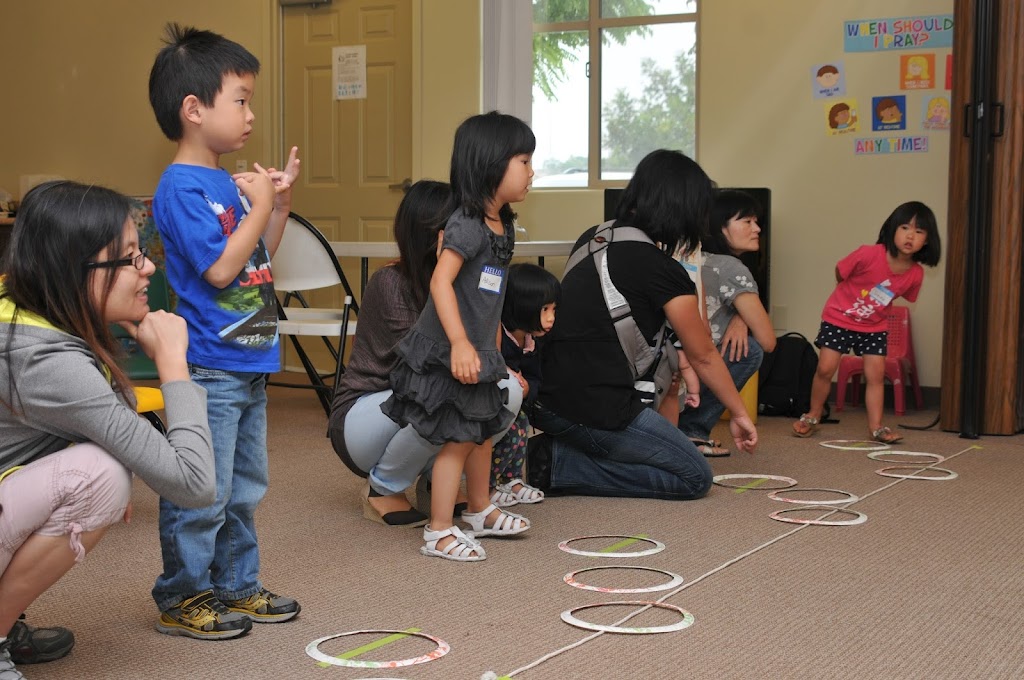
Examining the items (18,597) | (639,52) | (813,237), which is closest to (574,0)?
(639,52)

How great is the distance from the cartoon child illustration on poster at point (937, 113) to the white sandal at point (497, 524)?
3526 millimetres

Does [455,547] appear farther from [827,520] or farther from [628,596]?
[827,520]

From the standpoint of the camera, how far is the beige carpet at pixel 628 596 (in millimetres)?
1985

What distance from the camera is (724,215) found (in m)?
4.43

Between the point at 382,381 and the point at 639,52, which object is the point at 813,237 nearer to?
the point at 639,52

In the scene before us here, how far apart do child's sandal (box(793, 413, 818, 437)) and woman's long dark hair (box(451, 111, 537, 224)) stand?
2.30 meters

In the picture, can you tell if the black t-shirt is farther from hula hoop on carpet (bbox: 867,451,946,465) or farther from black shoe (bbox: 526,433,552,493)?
hula hoop on carpet (bbox: 867,451,946,465)

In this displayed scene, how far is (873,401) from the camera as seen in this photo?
456 cm

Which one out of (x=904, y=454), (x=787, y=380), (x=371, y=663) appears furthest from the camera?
(x=787, y=380)

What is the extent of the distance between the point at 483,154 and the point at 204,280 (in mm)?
842

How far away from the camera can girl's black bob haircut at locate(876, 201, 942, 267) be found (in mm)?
4617

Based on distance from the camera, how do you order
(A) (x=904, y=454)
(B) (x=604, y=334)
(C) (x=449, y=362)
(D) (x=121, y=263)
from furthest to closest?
(A) (x=904, y=454), (B) (x=604, y=334), (C) (x=449, y=362), (D) (x=121, y=263)

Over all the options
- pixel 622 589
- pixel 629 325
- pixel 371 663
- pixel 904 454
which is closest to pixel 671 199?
pixel 629 325

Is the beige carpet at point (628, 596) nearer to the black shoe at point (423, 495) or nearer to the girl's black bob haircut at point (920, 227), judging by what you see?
the black shoe at point (423, 495)
